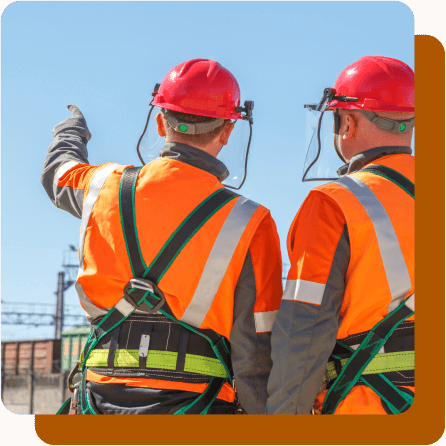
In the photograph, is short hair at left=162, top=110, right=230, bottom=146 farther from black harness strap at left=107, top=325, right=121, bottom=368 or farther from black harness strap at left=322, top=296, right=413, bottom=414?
black harness strap at left=322, top=296, right=413, bottom=414

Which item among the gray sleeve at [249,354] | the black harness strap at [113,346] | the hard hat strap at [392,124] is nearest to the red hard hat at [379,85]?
the hard hat strap at [392,124]

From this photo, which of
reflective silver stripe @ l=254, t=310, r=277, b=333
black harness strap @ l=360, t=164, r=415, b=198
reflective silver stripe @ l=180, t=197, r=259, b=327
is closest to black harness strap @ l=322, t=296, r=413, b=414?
reflective silver stripe @ l=254, t=310, r=277, b=333

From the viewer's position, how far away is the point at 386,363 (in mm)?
2973

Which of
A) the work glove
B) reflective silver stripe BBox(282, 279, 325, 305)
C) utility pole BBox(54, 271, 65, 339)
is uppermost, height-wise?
the work glove

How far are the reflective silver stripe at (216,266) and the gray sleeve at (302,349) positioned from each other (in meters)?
0.39

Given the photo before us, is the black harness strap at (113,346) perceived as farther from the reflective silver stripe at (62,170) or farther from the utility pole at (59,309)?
the utility pole at (59,309)

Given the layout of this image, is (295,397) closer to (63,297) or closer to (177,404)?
(177,404)

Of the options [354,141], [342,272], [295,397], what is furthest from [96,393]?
[354,141]

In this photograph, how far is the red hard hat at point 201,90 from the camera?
140 inches

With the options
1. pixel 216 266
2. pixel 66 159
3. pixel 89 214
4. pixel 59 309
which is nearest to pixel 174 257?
pixel 216 266

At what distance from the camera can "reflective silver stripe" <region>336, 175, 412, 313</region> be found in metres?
2.98

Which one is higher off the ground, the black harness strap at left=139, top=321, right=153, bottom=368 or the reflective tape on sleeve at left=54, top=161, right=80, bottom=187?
the reflective tape on sleeve at left=54, top=161, right=80, bottom=187

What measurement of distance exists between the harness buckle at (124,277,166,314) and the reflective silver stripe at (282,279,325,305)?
25.6 inches

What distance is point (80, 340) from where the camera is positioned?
109 ft
